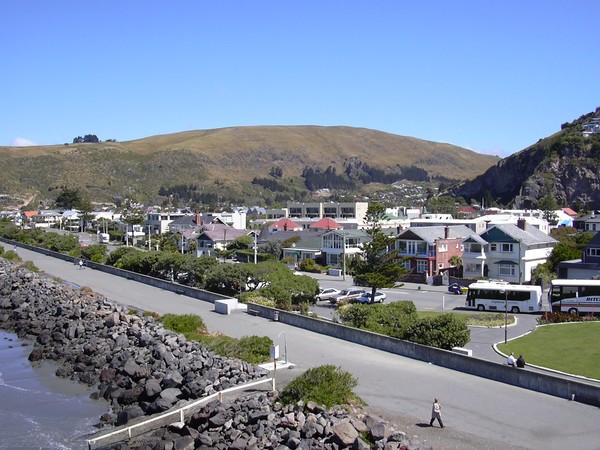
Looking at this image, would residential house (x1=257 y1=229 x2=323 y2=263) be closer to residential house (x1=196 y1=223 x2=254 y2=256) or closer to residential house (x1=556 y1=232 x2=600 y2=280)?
residential house (x1=196 y1=223 x2=254 y2=256)

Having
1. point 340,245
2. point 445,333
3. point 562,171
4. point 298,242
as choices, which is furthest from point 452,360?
point 562,171

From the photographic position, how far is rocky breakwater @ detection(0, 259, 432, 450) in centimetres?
1569

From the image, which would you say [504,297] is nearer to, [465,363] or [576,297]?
[576,297]

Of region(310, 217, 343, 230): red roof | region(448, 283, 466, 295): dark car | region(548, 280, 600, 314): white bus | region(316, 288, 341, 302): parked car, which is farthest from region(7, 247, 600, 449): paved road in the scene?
region(310, 217, 343, 230): red roof

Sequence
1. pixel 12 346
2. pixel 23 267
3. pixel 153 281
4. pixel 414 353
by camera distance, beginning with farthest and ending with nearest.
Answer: pixel 23 267 < pixel 153 281 < pixel 12 346 < pixel 414 353

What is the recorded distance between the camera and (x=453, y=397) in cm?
1803

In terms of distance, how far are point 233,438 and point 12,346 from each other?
67.9ft

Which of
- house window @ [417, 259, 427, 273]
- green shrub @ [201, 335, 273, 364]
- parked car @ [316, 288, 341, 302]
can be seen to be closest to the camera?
green shrub @ [201, 335, 273, 364]

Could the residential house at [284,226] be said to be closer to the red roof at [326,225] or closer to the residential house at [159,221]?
the red roof at [326,225]

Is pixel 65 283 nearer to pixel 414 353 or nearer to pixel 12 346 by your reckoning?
pixel 12 346

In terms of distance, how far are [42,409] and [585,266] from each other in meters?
33.1

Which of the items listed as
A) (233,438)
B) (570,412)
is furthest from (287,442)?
(570,412)

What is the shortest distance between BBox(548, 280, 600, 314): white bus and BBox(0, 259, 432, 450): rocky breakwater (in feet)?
61.1

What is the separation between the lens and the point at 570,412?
1656 cm
